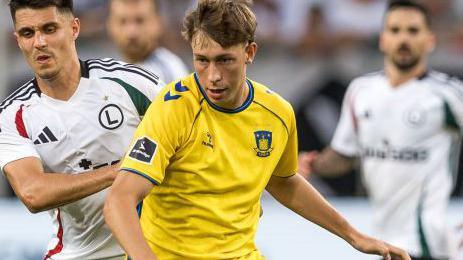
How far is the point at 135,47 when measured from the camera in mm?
9102

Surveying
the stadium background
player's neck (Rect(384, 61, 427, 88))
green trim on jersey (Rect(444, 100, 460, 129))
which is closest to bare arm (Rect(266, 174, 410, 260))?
green trim on jersey (Rect(444, 100, 460, 129))

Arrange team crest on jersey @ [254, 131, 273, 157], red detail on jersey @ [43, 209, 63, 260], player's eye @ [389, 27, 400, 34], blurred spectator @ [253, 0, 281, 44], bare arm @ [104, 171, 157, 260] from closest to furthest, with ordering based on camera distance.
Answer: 1. bare arm @ [104, 171, 157, 260]
2. team crest on jersey @ [254, 131, 273, 157]
3. red detail on jersey @ [43, 209, 63, 260]
4. player's eye @ [389, 27, 400, 34]
5. blurred spectator @ [253, 0, 281, 44]

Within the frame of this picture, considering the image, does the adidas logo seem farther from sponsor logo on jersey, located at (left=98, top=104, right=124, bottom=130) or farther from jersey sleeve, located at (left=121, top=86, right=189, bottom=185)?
jersey sleeve, located at (left=121, top=86, right=189, bottom=185)

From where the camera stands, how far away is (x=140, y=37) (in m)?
9.14

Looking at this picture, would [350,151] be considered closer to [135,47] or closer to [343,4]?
[135,47]

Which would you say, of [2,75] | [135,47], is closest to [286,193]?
[135,47]

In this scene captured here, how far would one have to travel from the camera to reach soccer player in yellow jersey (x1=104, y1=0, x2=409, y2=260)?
184 inches

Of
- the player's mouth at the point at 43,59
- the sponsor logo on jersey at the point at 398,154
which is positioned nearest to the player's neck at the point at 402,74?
the sponsor logo on jersey at the point at 398,154

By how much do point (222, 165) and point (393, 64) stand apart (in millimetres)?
4160

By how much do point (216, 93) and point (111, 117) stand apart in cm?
100

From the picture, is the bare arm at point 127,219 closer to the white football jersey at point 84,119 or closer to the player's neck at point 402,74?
the white football jersey at point 84,119

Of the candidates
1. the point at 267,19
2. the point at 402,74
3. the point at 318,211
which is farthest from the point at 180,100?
the point at 267,19

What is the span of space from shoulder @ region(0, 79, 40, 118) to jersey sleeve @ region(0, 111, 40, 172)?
0.02 metres

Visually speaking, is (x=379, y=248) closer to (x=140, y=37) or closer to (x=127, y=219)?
(x=127, y=219)
